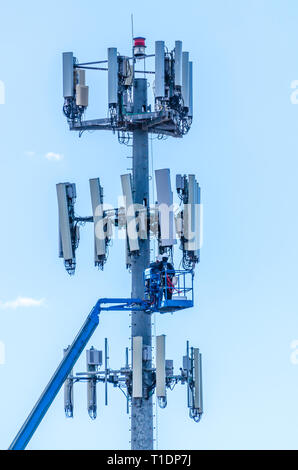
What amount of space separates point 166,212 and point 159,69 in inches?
227

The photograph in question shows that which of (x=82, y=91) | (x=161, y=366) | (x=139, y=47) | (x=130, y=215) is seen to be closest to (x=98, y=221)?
(x=130, y=215)

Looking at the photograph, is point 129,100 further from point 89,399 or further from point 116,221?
point 89,399

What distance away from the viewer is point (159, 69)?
311ft

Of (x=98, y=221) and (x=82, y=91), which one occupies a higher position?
(x=82, y=91)

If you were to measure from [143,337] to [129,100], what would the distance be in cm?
971

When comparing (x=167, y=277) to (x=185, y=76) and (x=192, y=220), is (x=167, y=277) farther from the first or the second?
(x=185, y=76)

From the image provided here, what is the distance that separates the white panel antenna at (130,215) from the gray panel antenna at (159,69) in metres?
3.59

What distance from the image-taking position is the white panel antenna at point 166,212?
94188 mm

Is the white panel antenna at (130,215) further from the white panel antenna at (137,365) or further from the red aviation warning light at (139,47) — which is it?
the red aviation warning light at (139,47)

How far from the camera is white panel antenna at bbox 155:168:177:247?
309 ft

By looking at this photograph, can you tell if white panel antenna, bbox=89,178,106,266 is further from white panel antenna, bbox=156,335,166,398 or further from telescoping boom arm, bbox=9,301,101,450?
white panel antenna, bbox=156,335,166,398

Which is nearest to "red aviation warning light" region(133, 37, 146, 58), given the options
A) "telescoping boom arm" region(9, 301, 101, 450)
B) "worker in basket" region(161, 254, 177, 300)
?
"worker in basket" region(161, 254, 177, 300)

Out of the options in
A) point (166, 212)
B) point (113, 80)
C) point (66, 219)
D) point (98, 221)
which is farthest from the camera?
point (66, 219)

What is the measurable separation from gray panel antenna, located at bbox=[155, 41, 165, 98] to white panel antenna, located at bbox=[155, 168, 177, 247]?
3283mm
